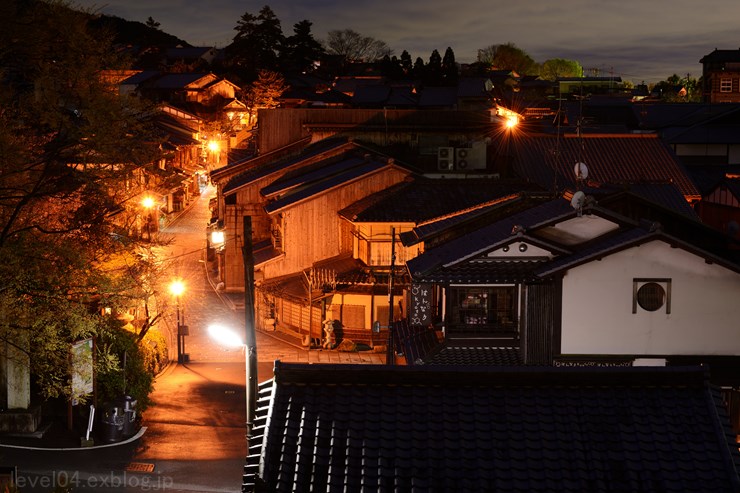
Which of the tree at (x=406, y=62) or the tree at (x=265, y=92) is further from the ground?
the tree at (x=406, y=62)

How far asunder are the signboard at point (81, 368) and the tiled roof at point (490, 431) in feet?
37.8

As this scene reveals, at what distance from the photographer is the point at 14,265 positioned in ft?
63.1

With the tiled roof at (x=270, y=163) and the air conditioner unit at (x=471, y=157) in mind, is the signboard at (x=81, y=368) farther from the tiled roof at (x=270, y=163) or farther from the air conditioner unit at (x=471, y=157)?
the air conditioner unit at (x=471, y=157)

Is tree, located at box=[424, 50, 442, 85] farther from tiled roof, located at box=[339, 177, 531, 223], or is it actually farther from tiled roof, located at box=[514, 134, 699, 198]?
tiled roof, located at box=[339, 177, 531, 223]

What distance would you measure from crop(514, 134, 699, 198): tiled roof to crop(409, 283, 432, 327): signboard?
18332 millimetres

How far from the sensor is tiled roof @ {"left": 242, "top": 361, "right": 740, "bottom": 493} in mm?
9656

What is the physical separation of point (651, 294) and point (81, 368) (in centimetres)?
1427

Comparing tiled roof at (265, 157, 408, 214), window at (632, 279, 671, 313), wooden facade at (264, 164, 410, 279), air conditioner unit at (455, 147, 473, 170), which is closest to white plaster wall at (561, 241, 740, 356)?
window at (632, 279, 671, 313)

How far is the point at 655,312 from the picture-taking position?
20469mm

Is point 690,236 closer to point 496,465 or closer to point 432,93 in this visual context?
point 496,465

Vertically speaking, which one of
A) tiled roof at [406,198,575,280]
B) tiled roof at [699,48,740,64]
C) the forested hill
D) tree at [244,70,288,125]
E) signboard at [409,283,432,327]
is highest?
the forested hill

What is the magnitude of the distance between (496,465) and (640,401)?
84.8 inches

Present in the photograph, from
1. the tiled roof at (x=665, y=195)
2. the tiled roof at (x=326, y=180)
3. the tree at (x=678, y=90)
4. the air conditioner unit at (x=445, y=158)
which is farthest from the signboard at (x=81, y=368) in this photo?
the tree at (x=678, y=90)

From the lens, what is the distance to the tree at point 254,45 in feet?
337
